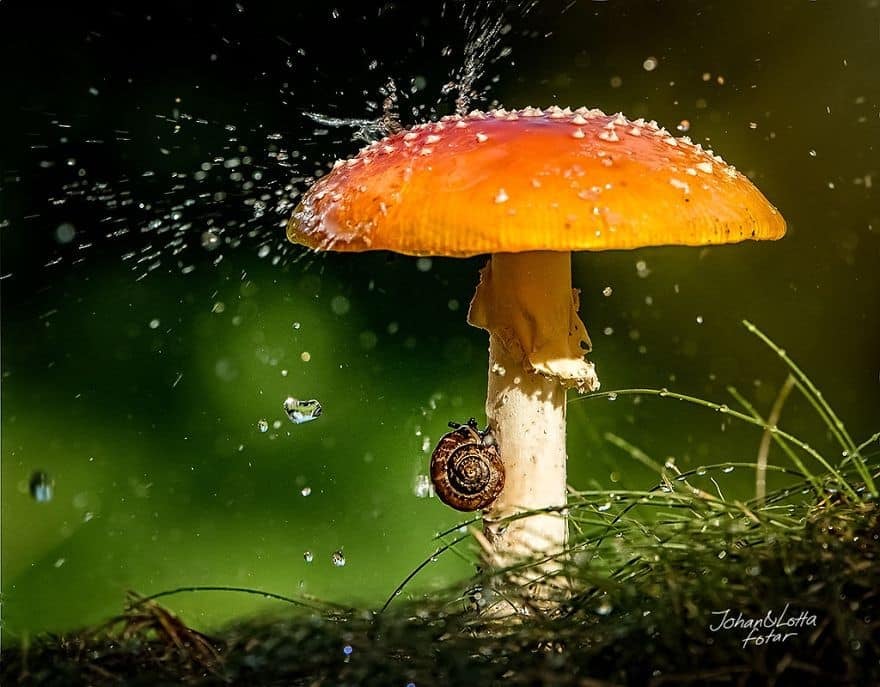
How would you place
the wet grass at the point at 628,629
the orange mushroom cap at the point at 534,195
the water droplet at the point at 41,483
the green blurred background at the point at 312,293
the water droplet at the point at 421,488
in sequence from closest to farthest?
the wet grass at the point at 628,629, the orange mushroom cap at the point at 534,195, the water droplet at the point at 41,483, the green blurred background at the point at 312,293, the water droplet at the point at 421,488

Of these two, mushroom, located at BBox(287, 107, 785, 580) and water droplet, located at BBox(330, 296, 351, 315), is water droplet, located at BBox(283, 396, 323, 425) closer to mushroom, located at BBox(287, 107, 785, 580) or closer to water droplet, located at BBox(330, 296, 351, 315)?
water droplet, located at BBox(330, 296, 351, 315)

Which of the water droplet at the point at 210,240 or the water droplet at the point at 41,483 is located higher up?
the water droplet at the point at 210,240

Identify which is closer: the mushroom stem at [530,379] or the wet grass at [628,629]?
the wet grass at [628,629]

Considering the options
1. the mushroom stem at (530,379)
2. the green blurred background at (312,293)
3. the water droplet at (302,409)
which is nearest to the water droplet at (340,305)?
the green blurred background at (312,293)

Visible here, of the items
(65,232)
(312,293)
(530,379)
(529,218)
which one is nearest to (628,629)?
(529,218)

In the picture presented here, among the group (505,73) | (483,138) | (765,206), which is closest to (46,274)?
(505,73)

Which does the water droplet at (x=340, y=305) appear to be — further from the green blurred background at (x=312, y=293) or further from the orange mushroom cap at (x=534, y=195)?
the orange mushroom cap at (x=534, y=195)

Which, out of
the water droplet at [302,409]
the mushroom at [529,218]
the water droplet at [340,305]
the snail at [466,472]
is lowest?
the snail at [466,472]
